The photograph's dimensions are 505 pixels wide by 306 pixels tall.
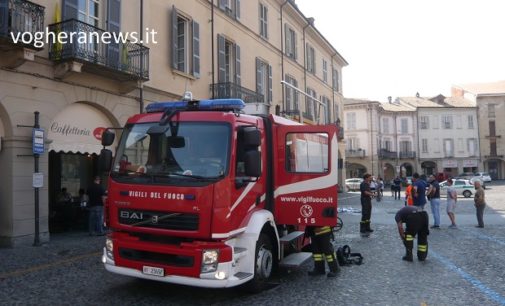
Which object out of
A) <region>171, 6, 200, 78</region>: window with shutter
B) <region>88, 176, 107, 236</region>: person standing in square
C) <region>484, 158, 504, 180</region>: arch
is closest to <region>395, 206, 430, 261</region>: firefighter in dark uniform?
<region>88, 176, 107, 236</region>: person standing in square

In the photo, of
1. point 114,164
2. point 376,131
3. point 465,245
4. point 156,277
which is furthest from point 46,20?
point 376,131

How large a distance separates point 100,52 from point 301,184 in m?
7.73

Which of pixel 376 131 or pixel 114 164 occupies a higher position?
pixel 376 131

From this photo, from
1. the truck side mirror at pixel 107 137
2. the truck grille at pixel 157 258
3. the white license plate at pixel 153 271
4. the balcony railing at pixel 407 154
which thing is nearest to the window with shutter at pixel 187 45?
the truck side mirror at pixel 107 137

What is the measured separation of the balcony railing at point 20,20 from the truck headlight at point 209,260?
7.13m

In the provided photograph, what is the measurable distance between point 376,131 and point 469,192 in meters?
26.8

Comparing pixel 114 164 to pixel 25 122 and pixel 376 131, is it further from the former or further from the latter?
pixel 376 131

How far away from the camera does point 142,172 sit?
6.02 meters

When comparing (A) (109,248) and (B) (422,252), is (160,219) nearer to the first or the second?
(A) (109,248)

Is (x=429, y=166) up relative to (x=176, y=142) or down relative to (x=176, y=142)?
up

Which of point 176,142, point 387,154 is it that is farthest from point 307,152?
point 387,154

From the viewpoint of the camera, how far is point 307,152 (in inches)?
297

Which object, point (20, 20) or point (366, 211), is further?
point (366, 211)

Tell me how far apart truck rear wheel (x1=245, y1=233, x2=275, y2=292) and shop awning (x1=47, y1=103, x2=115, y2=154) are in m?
7.18
